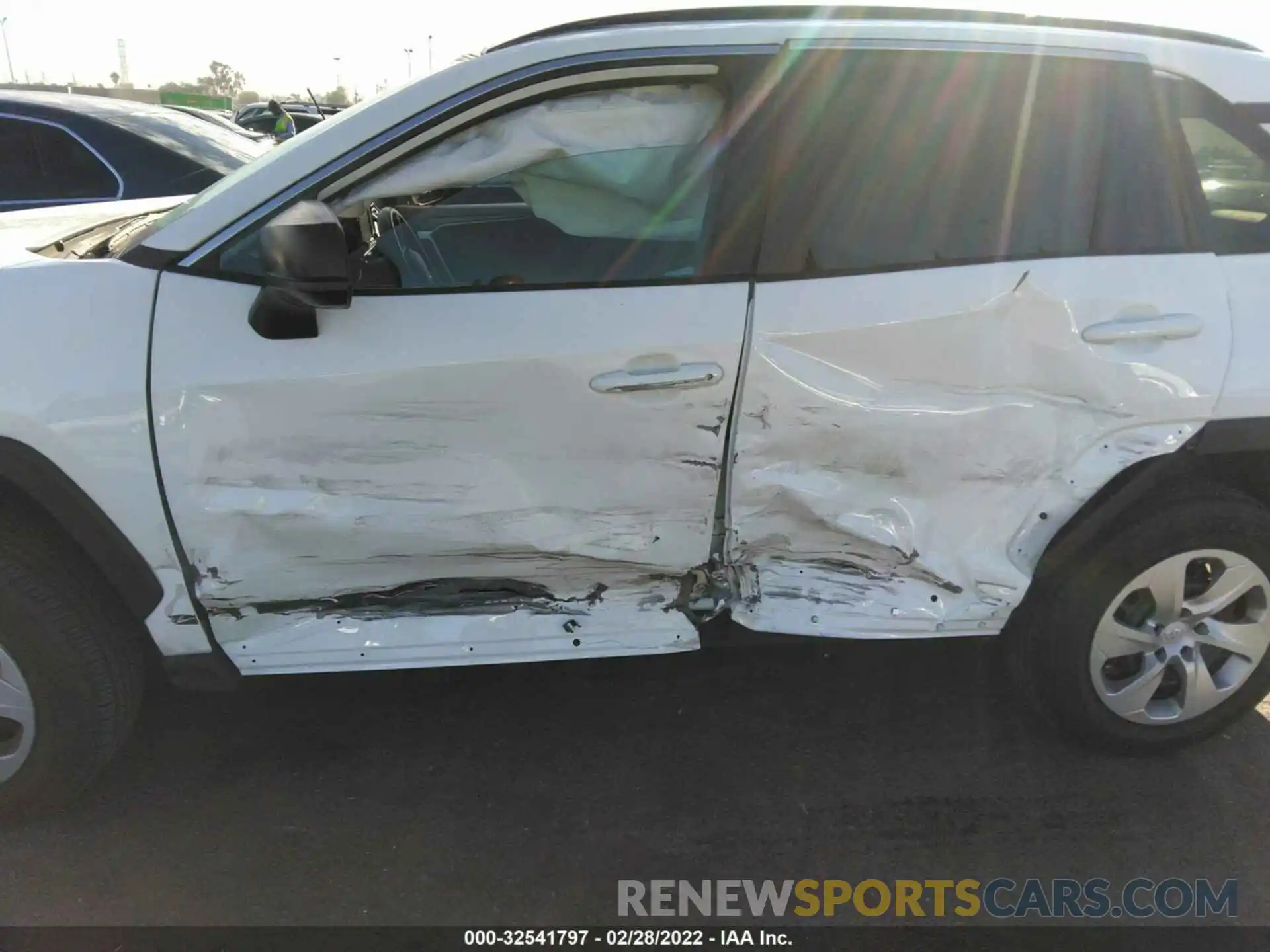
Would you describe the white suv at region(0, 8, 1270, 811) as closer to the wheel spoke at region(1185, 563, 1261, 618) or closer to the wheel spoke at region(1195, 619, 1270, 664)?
the wheel spoke at region(1185, 563, 1261, 618)

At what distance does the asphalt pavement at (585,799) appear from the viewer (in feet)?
7.36

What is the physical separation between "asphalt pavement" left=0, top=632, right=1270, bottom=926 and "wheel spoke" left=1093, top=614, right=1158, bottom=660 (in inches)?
13.5

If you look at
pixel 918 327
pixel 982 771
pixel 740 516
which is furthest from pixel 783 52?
pixel 982 771

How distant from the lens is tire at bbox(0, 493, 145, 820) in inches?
83.5

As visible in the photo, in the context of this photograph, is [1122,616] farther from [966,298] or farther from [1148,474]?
[966,298]

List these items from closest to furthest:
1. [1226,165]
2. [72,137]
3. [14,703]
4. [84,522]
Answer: [84,522] < [14,703] < [1226,165] < [72,137]

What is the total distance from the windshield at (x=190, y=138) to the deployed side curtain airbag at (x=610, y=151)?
111 inches

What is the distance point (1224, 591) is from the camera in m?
2.51

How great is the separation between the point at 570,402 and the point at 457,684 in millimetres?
1297

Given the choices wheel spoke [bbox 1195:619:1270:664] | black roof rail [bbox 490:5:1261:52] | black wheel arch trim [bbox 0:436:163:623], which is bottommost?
wheel spoke [bbox 1195:619:1270:664]

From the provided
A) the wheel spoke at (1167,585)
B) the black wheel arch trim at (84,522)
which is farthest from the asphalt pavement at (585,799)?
the black wheel arch trim at (84,522)

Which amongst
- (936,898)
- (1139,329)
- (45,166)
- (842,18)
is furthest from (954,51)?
(45,166)

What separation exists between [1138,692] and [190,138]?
533cm

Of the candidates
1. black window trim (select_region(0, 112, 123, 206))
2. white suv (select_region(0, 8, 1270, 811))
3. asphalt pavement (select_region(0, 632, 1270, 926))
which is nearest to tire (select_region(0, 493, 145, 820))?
white suv (select_region(0, 8, 1270, 811))
